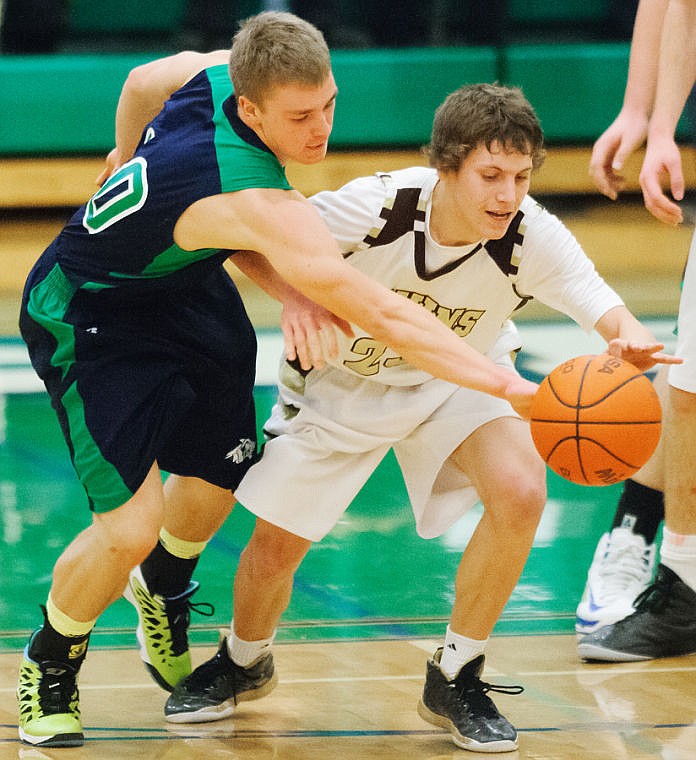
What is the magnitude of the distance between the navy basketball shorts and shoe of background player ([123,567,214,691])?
1.18ft

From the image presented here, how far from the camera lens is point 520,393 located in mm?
2598

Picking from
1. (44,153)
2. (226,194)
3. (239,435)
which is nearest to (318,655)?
(239,435)

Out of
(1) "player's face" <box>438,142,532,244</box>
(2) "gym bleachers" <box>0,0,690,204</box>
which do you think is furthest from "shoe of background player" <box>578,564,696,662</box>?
(2) "gym bleachers" <box>0,0,690,204</box>

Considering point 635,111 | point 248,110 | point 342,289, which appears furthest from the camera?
point 635,111

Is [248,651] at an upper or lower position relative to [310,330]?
lower

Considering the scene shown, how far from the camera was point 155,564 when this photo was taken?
3275 mm

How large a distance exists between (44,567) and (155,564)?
2.83ft

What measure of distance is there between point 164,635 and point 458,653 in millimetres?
738

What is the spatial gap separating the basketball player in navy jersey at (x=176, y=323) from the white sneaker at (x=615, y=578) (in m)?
0.93

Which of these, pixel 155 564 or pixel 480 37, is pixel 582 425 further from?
pixel 480 37

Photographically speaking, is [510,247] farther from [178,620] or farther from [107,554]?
[178,620]

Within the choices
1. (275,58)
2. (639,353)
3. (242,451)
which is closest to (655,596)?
(639,353)

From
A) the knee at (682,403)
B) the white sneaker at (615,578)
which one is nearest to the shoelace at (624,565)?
the white sneaker at (615,578)

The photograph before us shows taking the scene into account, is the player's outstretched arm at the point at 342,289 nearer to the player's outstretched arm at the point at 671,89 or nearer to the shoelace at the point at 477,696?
the shoelace at the point at 477,696
